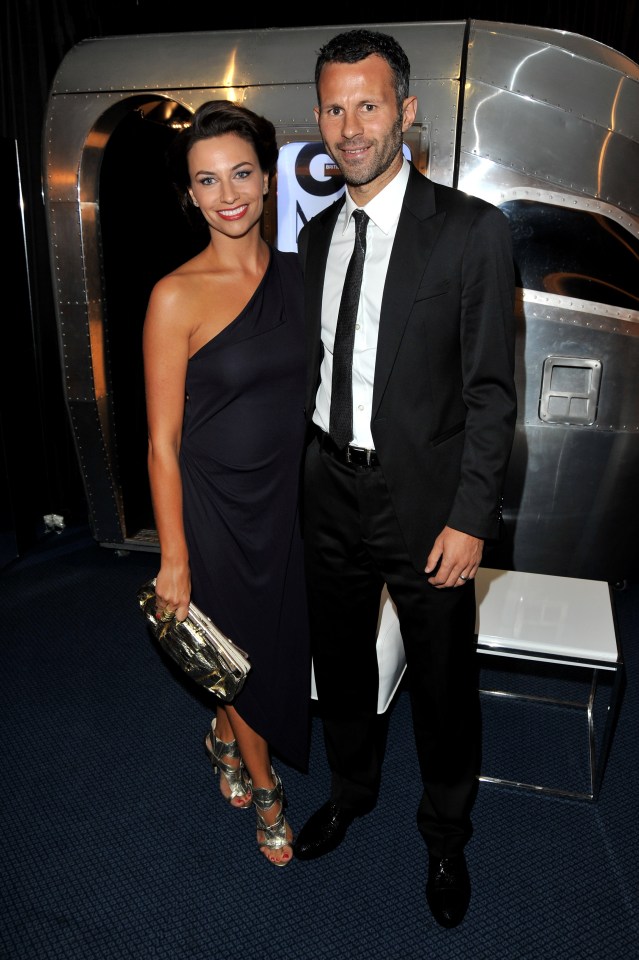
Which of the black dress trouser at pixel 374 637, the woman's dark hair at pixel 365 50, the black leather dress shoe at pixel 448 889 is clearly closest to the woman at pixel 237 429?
the black dress trouser at pixel 374 637

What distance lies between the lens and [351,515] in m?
1.92

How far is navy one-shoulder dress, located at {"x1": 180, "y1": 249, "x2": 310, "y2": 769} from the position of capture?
1927 mm

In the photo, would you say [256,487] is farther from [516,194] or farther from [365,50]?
[516,194]

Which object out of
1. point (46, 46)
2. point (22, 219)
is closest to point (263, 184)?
point (22, 219)

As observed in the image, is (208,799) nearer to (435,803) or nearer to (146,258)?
(435,803)

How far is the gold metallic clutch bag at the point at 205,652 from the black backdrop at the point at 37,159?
2.32 m

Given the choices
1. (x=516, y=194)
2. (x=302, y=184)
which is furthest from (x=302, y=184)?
(x=516, y=194)

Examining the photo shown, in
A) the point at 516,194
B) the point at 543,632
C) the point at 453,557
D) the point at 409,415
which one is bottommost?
the point at 543,632

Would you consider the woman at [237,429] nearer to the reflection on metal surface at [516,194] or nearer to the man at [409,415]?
the man at [409,415]

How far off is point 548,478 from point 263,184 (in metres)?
1.91

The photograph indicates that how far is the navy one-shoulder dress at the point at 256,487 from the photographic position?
1.93 m

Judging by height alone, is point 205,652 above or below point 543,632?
above

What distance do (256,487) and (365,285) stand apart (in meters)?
0.62

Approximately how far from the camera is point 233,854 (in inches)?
88.2
